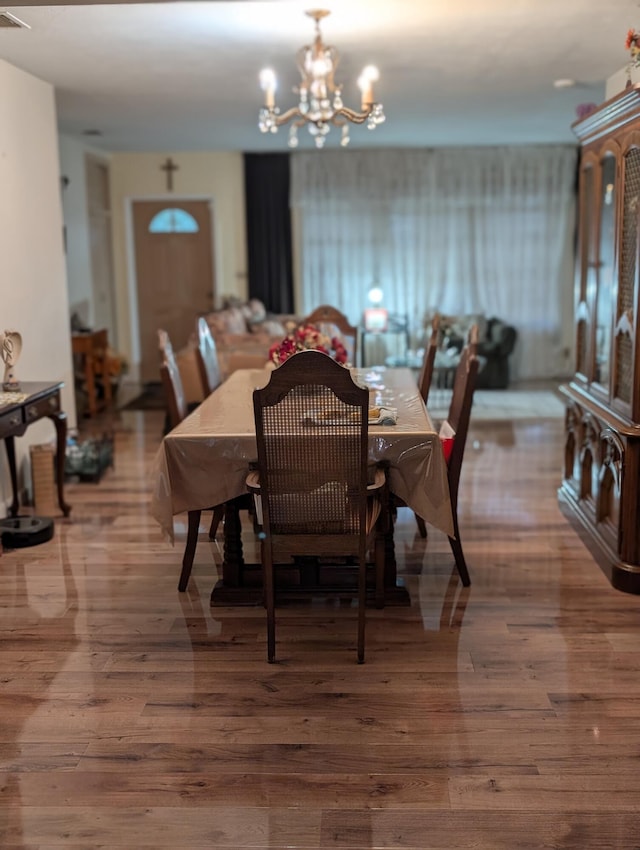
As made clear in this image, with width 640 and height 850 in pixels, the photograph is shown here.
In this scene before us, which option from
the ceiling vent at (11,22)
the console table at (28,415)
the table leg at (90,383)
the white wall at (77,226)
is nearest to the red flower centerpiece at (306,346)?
the console table at (28,415)

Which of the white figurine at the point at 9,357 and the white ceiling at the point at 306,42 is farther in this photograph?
the white figurine at the point at 9,357

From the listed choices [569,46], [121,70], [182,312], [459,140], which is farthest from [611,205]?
[182,312]

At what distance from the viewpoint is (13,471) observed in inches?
194

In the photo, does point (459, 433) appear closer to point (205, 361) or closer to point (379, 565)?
point (379, 565)

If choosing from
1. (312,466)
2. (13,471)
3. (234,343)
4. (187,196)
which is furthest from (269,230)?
(312,466)

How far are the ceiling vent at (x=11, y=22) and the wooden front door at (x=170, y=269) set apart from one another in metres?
5.94

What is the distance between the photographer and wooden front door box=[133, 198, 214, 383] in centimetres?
1012

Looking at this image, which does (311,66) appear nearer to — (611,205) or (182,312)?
(611,205)

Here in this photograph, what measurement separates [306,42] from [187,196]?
547 cm

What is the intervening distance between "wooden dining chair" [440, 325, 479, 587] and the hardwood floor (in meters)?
0.17

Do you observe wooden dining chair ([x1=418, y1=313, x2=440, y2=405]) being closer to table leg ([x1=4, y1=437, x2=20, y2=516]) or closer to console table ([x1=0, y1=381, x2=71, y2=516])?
console table ([x1=0, y1=381, x2=71, y2=516])

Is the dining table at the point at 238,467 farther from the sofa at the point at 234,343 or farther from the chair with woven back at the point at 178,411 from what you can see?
the sofa at the point at 234,343

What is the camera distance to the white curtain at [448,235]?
9898mm

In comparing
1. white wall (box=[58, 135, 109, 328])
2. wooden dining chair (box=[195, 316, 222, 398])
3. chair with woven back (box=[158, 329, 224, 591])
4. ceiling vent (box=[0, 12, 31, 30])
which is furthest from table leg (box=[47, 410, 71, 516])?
white wall (box=[58, 135, 109, 328])
